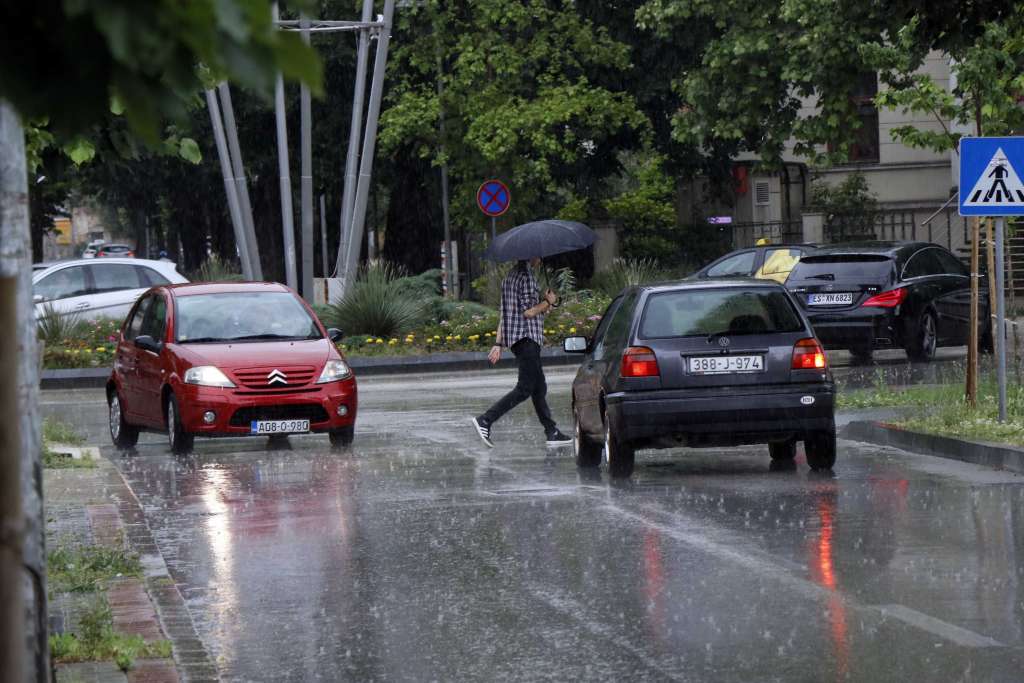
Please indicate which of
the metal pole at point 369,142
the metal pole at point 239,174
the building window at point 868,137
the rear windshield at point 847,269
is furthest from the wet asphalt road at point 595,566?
the building window at point 868,137

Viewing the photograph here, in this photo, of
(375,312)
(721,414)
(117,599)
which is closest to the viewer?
(117,599)

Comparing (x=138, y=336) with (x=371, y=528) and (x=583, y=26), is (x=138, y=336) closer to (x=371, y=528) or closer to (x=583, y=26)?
(x=371, y=528)

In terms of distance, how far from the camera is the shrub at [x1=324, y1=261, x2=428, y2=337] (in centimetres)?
3078

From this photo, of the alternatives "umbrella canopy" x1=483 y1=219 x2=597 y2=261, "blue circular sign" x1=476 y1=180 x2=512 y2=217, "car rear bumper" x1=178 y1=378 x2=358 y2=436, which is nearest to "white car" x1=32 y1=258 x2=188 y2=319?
"blue circular sign" x1=476 y1=180 x2=512 y2=217

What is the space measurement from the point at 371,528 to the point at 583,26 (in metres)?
31.9

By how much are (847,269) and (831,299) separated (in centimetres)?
54

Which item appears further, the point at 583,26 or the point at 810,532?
the point at 583,26

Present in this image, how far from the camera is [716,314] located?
1340 centimetres

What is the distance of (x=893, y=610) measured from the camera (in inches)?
307

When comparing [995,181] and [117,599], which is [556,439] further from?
[117,599]

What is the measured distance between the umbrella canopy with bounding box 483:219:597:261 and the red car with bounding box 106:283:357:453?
68.7 inches

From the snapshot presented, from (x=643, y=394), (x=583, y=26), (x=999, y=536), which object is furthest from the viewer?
(x=583, y=26)

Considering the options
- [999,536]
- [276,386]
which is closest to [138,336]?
[276,386]

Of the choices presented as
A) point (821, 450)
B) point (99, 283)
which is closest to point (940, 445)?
point (821, 450)
